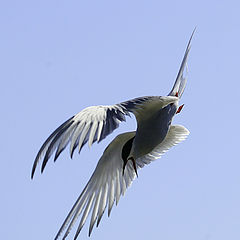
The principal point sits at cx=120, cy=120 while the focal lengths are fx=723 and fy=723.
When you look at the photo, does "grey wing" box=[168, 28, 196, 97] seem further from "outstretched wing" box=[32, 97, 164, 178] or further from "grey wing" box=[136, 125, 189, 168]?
"outstretched wing" box=[32, 97, 164, 178]

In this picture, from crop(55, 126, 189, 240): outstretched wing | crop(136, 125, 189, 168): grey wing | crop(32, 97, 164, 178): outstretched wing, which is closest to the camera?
crop(32, 97, 164, 178): outstretched wing

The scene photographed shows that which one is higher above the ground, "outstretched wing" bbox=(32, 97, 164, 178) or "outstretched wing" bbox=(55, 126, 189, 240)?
"outstretched wing" bbox=(32, 97, 164, 178)

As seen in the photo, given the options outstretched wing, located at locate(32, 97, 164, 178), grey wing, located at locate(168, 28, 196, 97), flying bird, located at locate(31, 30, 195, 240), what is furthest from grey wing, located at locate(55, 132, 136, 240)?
outstretched wing, located at locate(32, 97, 164, 178)

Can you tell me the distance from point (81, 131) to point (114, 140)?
5229 mm

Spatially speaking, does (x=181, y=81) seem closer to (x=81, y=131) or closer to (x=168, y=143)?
(x=168, y=143)

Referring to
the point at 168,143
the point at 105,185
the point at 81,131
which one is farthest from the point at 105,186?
the point at 81,131

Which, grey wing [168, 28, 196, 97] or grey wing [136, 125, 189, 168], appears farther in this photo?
grey wing [136, 125, 189, 168]

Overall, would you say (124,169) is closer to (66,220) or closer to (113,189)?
(113,189)

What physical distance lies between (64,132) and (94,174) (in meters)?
5.63

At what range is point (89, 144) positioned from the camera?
8.23m

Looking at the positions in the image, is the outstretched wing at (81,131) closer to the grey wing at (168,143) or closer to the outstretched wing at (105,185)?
the outstretched wing at (105,185)

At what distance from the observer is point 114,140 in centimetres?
1374

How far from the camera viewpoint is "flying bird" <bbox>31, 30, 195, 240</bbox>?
846 cm

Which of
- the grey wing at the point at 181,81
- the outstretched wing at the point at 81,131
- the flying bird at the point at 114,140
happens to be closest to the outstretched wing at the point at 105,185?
the flying bird at the point at 114,140
